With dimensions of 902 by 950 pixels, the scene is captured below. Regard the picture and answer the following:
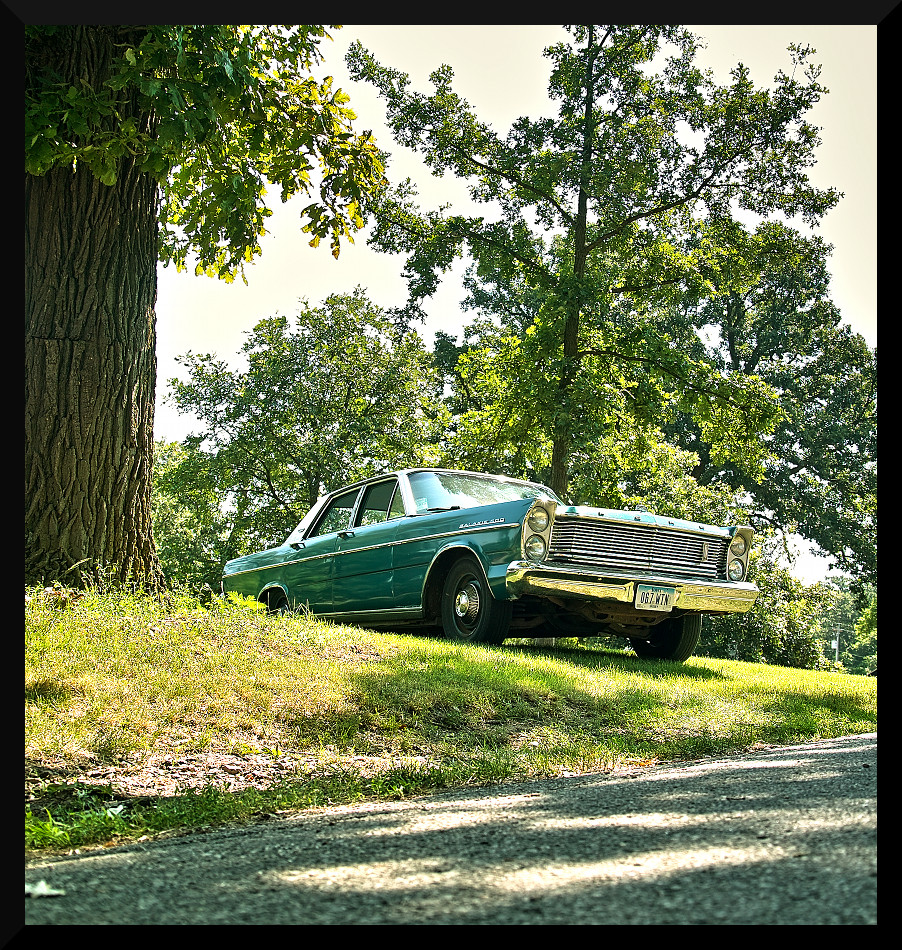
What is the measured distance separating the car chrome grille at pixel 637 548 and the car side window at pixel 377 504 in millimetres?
2074

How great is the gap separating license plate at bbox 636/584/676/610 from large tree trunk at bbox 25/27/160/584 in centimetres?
400

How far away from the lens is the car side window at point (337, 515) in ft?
32.7

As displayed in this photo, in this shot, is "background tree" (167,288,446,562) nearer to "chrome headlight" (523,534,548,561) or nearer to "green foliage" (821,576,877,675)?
"green foliage" (821,576,877,675)

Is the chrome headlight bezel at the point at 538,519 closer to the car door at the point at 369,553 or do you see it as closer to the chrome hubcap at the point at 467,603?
the chrome hubcap at the point at 467,603

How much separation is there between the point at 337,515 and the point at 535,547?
11.1 ft

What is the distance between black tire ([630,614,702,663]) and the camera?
8859 mm

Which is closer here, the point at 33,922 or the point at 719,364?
the point at 33,922

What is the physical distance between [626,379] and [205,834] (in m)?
13.0

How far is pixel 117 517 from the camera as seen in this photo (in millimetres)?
6918

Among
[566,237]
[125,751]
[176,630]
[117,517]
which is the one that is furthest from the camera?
[566,237]

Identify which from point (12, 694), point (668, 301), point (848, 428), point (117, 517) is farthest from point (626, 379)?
point (848, 428)

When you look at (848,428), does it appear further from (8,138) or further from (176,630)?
(8,138)

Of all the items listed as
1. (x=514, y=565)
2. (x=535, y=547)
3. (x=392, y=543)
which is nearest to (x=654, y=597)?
(x=535, y=547)

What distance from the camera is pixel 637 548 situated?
7.94 metres
